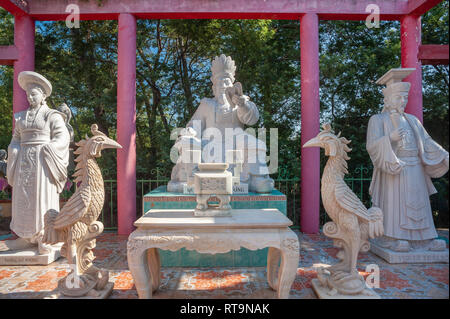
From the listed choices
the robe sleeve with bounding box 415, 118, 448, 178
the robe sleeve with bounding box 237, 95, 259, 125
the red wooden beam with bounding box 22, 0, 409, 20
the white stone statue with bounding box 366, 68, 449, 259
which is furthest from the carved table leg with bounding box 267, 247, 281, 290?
the red wooden beam with bounding box 22, 0, 409, 20

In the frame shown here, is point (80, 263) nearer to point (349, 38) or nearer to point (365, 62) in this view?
point (365, 62)

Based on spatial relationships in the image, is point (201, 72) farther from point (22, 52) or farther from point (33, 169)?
point (33, 169)

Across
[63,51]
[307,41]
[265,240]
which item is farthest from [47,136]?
[307,41]

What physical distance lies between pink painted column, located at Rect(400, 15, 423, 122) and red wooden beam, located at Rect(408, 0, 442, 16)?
0.13 metres

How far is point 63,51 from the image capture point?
710cm

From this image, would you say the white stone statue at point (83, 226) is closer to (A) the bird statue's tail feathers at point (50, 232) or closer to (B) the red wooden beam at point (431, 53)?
(A) the bird statue's tail feathers at point (50, 232)

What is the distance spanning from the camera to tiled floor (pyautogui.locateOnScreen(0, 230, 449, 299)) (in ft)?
10.2

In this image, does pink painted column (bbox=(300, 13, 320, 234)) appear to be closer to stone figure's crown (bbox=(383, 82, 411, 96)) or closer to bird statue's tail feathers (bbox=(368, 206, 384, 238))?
stone figure's crown (bbox=(383, 82, 411, 96))

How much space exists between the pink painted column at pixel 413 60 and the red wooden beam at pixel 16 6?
22.0ft

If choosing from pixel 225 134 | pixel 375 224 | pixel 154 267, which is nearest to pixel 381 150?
pixel 375 224

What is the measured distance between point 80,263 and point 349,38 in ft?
25.5

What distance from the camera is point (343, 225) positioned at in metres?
2.95

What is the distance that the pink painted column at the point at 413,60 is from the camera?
5.26m

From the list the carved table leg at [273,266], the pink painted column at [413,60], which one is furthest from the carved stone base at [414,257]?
the pink painted column at [413,60]
